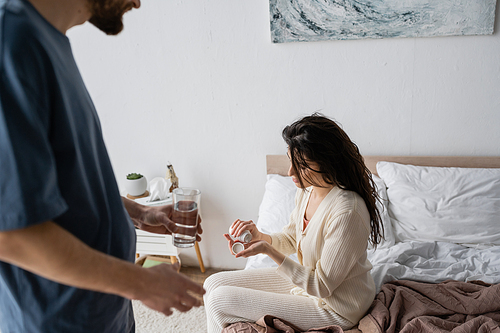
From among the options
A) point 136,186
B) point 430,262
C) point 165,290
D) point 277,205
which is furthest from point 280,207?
point 165,290

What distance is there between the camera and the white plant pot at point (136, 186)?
234 cm

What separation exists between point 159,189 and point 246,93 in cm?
81

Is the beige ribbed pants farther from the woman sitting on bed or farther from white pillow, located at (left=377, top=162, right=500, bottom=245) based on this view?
white pillow, located at (left=377, top=162, right=500, bottom=245)

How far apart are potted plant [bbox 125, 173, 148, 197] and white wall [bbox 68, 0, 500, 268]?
0.18 meters

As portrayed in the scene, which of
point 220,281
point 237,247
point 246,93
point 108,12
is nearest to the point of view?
point 108,12

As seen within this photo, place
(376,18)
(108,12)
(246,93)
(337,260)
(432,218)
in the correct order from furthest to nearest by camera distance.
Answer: (246,93) < (376,18) < (432,218) < (337,260) < (108,12)

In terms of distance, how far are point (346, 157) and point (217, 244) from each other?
5.07ft

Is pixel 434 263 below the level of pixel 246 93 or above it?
below

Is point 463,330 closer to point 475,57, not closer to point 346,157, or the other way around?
point 346,157

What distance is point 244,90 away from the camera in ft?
7.46

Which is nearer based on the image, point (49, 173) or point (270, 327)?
point (49, 173)

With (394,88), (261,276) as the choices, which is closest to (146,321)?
(261,276)

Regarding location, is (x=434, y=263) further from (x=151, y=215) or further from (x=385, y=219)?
(x=151, y=215)

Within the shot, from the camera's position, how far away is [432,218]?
5.99 feet
